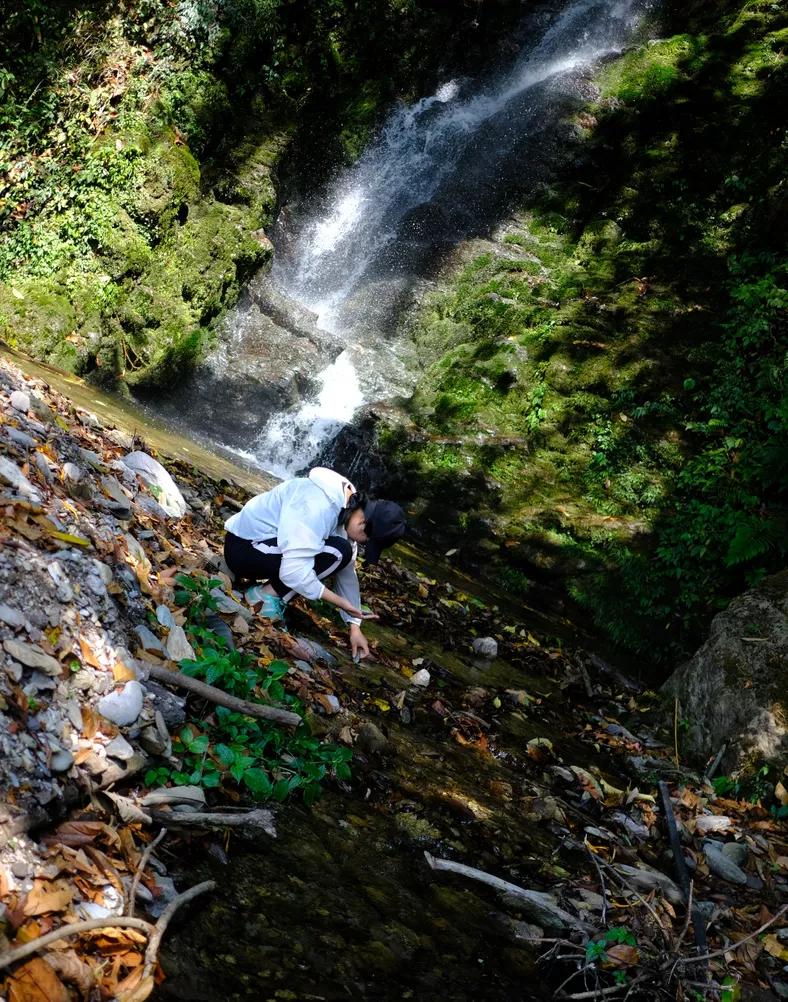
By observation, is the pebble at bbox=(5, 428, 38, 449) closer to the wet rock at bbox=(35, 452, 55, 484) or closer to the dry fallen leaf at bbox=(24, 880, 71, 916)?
the wet rock at bbox=(35, 452, 55, 484)

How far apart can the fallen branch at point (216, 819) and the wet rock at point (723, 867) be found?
2648mm

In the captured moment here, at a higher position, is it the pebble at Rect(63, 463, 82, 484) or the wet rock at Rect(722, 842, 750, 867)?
the pebble at Rect(63, 463, 82, 484)

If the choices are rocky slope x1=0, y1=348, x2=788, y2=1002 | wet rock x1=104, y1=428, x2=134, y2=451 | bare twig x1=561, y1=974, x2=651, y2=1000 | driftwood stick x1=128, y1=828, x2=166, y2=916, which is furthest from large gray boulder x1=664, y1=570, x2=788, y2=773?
wet rock x1=104, y1=428, x2=134, y2=451

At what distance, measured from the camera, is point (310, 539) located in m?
4.28

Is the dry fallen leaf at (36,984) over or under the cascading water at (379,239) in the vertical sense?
under

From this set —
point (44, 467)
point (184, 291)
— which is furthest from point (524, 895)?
point (184, 291)

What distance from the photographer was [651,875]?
361 centimetres

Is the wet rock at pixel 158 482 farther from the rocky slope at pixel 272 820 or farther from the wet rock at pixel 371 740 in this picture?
the wet rock at pixel 371 740

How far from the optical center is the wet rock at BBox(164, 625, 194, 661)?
10.9ft

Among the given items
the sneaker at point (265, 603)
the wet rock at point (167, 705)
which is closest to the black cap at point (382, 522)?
the sneaker at point (265, 603)

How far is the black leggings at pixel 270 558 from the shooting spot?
15.2 feet

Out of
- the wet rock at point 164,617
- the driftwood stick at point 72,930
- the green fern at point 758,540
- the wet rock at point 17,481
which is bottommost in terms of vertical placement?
the driftwood stick at point 72,930

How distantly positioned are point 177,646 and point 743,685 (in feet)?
15.9

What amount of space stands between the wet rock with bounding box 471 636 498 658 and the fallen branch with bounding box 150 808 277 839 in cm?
453
